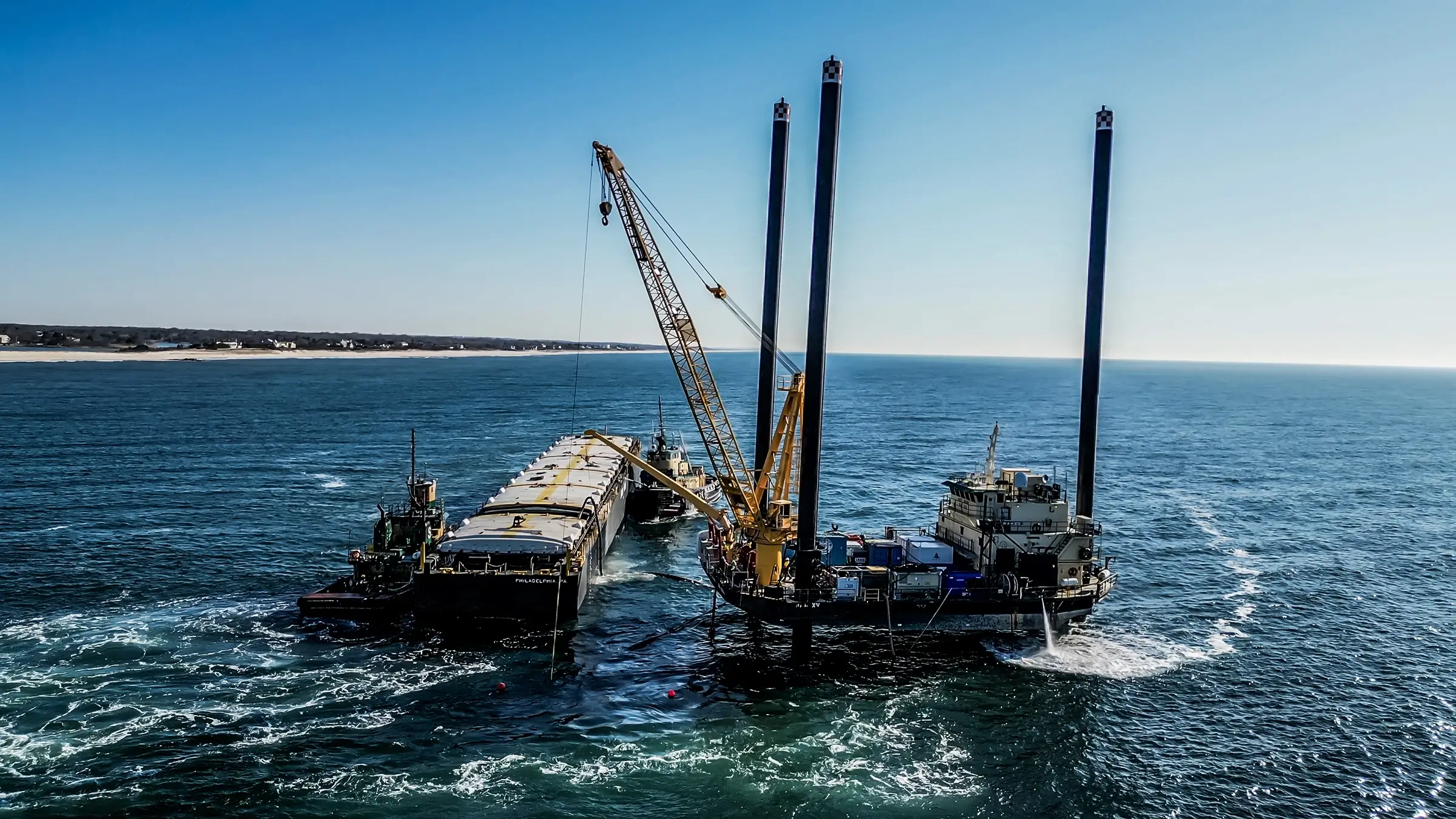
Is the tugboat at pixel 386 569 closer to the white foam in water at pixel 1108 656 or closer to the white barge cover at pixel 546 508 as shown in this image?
the white barge cover at pixel 546 508

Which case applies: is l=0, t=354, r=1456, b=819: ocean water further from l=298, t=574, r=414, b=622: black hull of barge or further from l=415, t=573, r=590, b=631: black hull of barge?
l=415, t=573, r=590, b=631: black hull of barge

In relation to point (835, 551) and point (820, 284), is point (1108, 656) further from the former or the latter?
point (820, 284)

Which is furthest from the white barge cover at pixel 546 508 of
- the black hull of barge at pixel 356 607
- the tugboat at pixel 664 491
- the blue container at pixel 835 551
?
the blue container at pixel 835 551

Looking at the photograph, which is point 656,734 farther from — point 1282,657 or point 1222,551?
point 1222,551

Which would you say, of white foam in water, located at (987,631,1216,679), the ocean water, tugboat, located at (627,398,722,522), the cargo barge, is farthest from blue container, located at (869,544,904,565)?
tugboat, located at (627,398,722,522)

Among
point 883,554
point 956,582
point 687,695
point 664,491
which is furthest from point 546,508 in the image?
point 664,491
